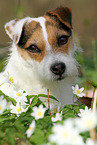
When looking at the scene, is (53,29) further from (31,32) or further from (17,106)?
(17,106)

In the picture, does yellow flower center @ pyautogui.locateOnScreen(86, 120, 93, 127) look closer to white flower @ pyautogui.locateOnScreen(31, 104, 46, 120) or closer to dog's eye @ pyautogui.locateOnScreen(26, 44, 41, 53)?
white flower @ pyautogui.locateOnScreen(31, 104, 46, 120)

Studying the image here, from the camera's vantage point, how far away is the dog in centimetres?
234

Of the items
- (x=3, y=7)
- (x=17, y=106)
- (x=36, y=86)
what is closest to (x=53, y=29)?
(x=36, y=86)

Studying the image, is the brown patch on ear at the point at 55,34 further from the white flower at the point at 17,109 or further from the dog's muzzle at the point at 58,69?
the white flower at the point at 17,109

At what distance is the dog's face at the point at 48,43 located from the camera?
2297 mm

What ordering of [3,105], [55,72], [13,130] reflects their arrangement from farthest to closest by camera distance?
[55,72] → [3,105] → [13,130]

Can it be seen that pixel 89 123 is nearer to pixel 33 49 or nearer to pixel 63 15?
pixel 33 49

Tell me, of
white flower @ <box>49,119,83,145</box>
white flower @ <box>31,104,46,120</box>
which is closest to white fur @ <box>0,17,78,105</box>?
white flower @ <box>31,104,46,120</box>

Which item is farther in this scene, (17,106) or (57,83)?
(57,83)

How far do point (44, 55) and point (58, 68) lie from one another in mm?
257

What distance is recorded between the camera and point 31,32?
2.50 metres

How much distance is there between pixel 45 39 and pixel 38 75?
0.42 m

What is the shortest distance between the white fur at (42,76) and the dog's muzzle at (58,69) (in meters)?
0.04

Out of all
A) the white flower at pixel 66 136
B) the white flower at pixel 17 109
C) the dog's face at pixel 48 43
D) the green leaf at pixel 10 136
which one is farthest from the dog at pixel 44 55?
the white flower at pixel 66 136
